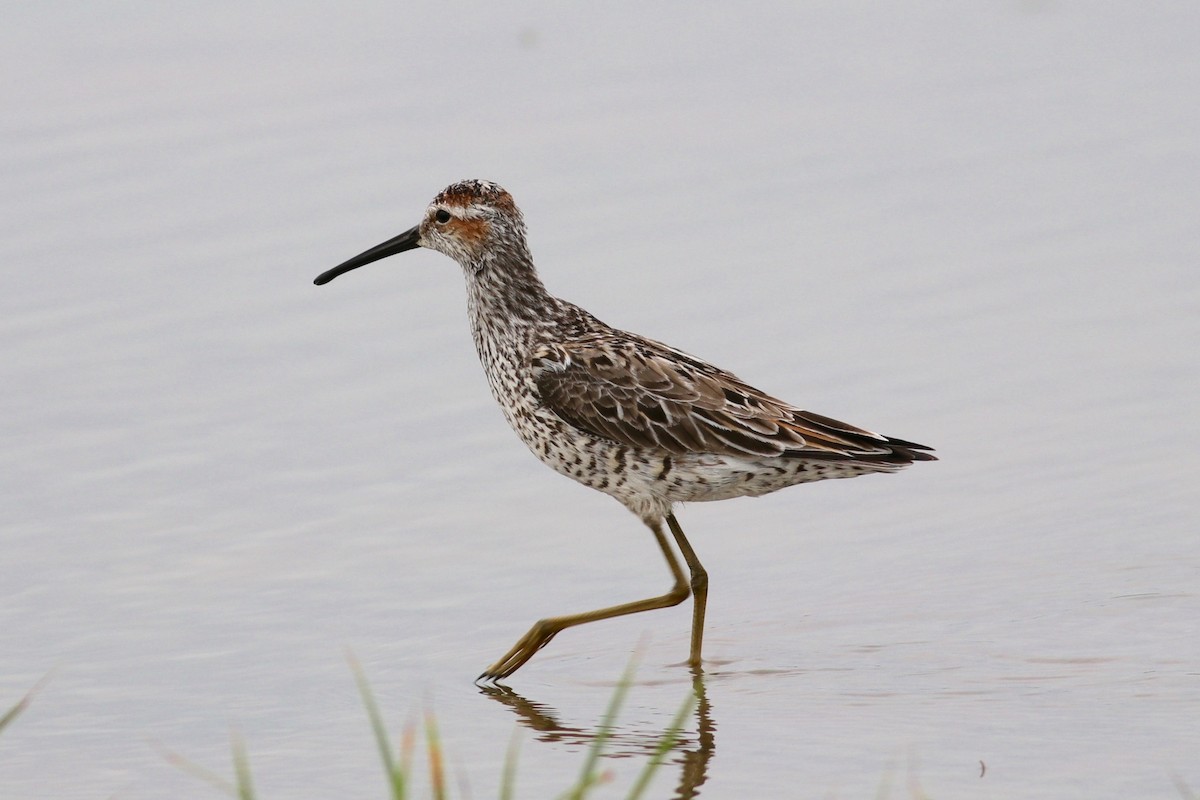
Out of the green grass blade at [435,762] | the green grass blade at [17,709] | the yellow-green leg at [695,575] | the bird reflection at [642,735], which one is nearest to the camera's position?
the green grass blade at [435,762]

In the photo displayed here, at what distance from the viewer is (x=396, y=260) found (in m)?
13.2

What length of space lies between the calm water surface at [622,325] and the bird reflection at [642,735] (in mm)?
28

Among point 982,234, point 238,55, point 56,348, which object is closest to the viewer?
point 56,348

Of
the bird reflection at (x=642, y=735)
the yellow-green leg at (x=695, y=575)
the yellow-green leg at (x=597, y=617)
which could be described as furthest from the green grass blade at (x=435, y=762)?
the yellow-green leg at (x=695, y=575)

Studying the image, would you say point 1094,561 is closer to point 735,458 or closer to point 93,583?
point 735,458

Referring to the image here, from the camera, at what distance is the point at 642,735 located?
7.74 m

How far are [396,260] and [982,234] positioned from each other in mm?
3667

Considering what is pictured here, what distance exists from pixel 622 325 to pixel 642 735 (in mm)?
4377

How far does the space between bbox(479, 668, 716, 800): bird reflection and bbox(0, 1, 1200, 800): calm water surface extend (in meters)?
0.03

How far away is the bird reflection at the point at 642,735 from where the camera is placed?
290 inches

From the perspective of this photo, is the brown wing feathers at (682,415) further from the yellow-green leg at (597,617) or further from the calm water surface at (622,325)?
the calm water surface at (622,325)

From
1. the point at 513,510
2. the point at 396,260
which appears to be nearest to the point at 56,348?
the point at 396,260

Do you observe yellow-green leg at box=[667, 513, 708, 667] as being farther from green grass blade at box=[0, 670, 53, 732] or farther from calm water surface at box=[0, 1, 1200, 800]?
green grass blade at box=[0, 670, 53, 732]

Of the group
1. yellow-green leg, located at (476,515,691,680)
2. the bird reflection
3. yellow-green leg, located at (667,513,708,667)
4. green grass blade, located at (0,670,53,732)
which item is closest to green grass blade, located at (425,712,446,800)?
green grass blade, located at (0,670,53,732)
